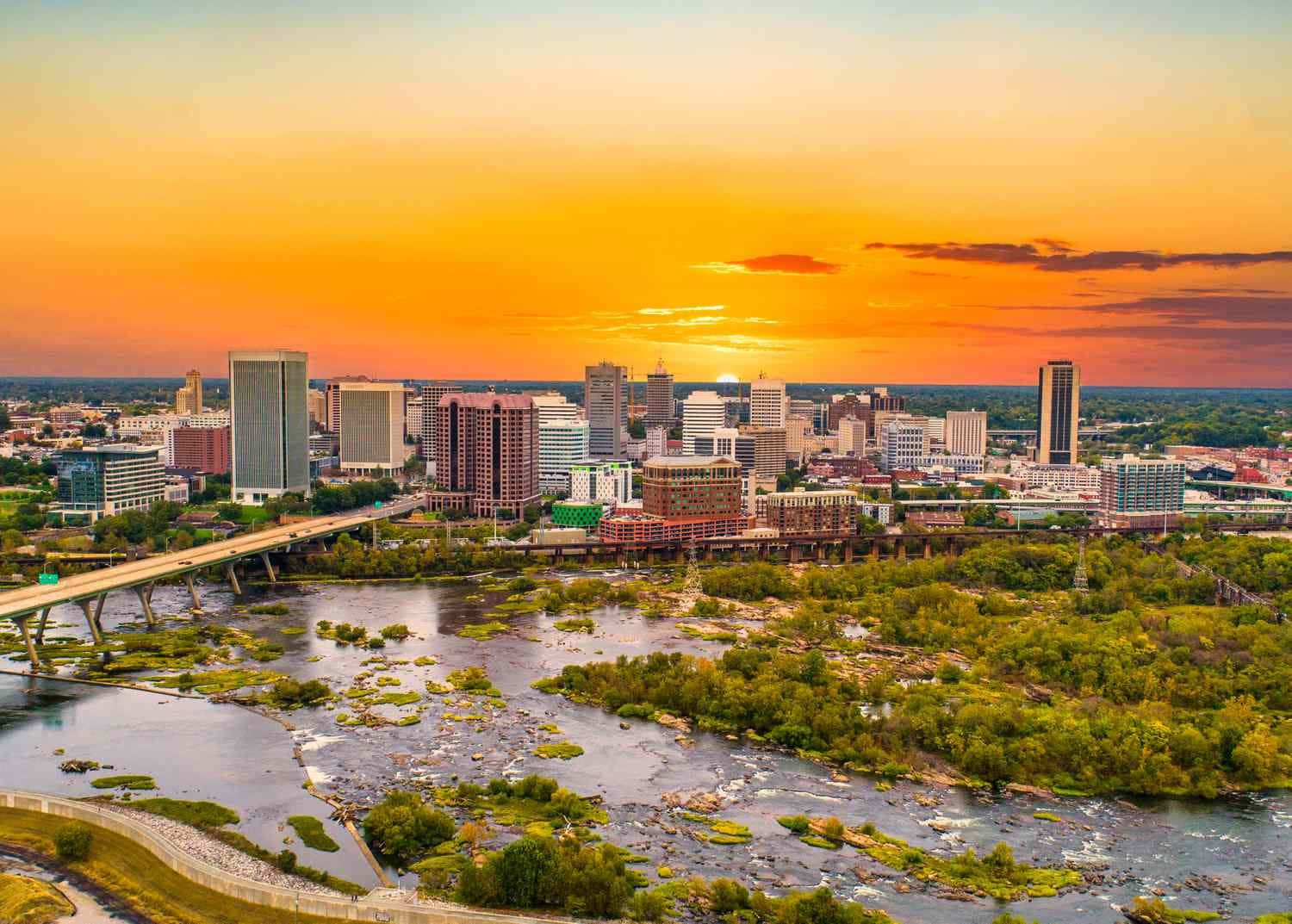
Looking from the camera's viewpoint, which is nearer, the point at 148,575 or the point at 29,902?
the point at 29,902

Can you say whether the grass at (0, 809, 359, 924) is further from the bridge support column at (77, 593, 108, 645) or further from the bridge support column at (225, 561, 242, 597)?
the bridge support column at (225, 561, 242, 597)

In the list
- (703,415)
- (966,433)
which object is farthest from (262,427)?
(966,433)

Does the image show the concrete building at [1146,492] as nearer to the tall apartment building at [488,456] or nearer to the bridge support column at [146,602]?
the tall apartment building at [488,456]

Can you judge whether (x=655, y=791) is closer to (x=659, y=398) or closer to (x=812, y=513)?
(x=812, y=513)

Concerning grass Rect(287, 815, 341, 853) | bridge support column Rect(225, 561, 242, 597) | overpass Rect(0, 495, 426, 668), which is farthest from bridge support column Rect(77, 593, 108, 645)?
grass Rect(287, 815, 341, 853)

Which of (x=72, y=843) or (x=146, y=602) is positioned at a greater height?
(x=146, y=602)
